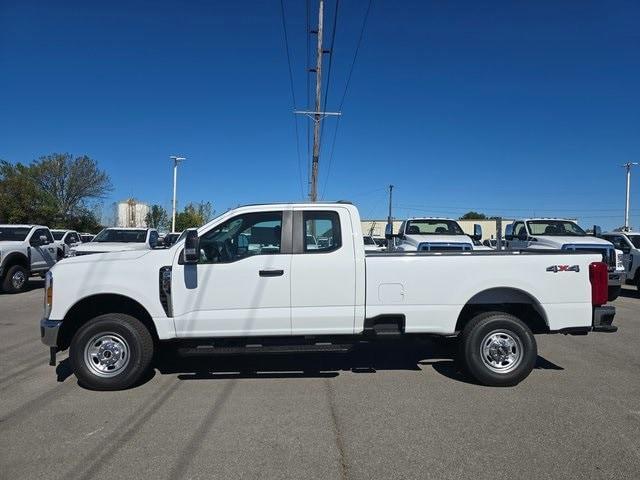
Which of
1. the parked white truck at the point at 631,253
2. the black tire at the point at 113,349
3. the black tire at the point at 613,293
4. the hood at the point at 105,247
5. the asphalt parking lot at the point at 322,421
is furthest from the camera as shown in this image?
the parked white truck at the point at 631,253

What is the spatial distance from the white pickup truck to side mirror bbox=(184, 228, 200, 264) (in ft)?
26.0

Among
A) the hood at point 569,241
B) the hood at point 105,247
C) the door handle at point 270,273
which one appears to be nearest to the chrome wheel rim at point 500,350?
the door handle at point 270,273

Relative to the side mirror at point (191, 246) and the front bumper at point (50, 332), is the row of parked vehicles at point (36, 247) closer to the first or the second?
the front bumper at point (50, 332)

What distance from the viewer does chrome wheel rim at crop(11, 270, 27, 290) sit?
49.1 feet

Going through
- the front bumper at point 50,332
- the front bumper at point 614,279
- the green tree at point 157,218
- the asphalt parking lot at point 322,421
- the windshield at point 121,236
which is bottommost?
the asphalt parking lot at point 322,421

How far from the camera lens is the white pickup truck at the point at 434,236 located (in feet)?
43.4

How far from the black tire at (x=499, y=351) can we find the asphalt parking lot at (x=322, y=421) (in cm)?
14

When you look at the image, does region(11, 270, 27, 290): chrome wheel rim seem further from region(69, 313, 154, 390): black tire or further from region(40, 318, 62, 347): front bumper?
region(69, 313, 154, 390): black tire

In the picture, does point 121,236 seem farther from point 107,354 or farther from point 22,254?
point 107,354

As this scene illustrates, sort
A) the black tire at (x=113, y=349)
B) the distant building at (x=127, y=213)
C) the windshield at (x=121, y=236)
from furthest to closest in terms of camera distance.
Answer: the distant building at (x=127, y=213), the windshield at (x=121, y=236), the black tire at (x=113, y=349)

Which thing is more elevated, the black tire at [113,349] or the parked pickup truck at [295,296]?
the parked pickup truck at [295,296]

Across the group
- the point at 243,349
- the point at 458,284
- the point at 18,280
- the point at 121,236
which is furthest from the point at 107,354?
the point at 121,236

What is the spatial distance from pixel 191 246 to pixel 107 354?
1570 mm

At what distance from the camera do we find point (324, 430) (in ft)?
15.1
